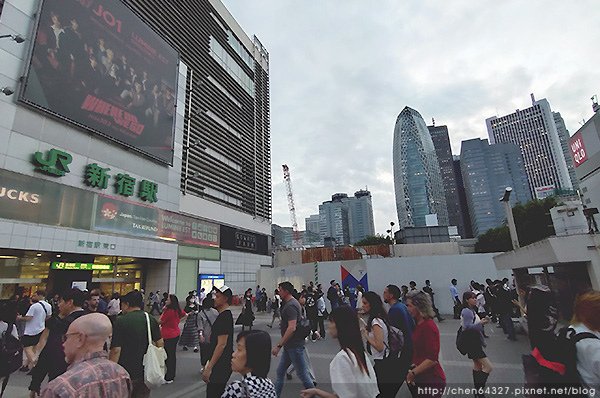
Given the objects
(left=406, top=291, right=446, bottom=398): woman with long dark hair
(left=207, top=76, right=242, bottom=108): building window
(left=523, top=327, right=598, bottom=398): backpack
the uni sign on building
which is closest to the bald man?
(left=406, top=291, right=446, bottom=398): woman with long dark hair

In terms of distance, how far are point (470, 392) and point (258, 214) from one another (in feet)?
110

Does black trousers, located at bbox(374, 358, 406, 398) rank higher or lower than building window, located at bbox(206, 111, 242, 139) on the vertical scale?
lower

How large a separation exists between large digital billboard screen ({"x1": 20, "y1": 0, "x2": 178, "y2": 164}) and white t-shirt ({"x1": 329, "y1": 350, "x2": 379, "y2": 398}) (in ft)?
64.3

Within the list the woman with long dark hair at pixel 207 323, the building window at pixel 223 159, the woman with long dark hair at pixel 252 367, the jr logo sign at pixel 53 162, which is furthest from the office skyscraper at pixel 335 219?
the woman with long dark hair at pixel 252 367

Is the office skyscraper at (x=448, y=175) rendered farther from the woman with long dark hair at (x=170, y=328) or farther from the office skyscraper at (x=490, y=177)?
the woman with long dark hair at (x=170, y=328)

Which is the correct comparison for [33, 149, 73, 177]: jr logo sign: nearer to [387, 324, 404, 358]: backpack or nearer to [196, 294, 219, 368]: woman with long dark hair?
[196, 294, 219, 368]: woman with long dark hair

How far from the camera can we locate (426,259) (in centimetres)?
1675

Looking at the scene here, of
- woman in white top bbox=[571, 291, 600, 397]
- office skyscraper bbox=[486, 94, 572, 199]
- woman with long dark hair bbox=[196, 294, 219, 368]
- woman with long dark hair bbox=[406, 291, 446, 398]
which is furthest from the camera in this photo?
office skyscraper bbox=[486, 94, 572, 199]

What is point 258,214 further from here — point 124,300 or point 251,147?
point 124,300

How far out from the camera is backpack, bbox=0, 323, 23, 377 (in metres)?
4.91

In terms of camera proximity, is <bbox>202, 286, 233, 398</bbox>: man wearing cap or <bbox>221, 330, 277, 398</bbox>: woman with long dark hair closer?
<bbox>221, 330, 277, 398</bbox>: woman with long dark hair

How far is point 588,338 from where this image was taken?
2.25m

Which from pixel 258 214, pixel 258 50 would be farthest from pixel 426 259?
pixel 258 50

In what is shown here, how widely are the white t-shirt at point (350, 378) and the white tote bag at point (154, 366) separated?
261 centimetres
